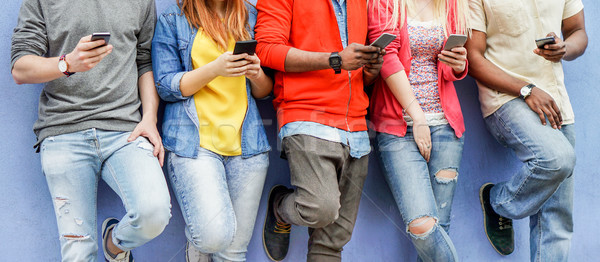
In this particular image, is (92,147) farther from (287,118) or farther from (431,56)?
(431,56)

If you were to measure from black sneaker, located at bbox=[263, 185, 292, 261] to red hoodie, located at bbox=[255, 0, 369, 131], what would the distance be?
11.8 inches

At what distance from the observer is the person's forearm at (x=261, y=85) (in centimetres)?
168

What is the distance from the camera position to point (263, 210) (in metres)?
1.91

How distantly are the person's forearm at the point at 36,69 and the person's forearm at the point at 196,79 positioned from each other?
1.08 ft

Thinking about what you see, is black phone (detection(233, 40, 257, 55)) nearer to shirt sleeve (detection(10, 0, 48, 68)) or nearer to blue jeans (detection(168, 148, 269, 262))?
blue jeans (detection(168, 148, 269, 262))

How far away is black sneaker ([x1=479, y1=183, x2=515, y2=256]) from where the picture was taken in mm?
2021

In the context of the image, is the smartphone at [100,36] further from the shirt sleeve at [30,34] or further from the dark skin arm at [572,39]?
the dark skin arm at [572,39]

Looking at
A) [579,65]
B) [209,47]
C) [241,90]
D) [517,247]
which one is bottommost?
[517,247]

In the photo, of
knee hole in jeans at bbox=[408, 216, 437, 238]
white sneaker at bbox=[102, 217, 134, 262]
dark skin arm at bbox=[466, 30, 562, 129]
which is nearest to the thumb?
white sneaker at bbox=[102, 217, 134, 262]

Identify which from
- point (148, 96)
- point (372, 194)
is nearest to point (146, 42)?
point (148, 96)

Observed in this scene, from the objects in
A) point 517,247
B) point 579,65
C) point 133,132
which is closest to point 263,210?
point 133,132

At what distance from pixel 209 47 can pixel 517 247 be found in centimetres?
134

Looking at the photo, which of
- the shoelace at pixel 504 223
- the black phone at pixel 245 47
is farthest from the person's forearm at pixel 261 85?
the shoelace at pixel 504 223

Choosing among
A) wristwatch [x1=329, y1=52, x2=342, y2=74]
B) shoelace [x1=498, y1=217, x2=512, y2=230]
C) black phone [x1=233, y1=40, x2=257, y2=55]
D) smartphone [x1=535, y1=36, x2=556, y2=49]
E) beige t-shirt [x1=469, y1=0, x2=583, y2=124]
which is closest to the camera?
black phone [x1=233, y1=40, x2=257, y2=55]
